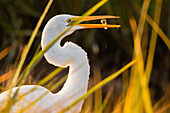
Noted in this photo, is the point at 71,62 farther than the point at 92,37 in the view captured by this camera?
No

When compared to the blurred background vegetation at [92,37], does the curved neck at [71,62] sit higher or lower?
lower

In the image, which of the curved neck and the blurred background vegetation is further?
the blurred background vegetation

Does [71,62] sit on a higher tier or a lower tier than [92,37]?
lower

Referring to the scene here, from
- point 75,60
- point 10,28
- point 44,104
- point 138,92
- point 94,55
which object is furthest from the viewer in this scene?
point 94,55

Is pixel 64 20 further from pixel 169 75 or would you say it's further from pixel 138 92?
pixel 169 75

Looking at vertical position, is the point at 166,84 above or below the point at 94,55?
below

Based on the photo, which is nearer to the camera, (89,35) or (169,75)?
(89,35)

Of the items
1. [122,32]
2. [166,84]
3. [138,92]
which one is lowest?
[138,92]

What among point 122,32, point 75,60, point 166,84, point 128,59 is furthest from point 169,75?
point 75,60

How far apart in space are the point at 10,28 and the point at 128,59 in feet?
5.08

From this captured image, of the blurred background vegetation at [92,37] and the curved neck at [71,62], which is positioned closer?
the curved neck at [71,62]

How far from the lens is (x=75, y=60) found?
2.05m

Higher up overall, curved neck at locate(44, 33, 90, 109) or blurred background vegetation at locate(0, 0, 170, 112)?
blurred background vegetation at locate(0, 0, 170, 112)

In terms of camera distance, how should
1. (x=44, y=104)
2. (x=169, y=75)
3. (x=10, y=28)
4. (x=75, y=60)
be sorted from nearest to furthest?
(x=44, y=104)
(x=75, y=60)
(x=10, y=28)
(x=169, y=75)
